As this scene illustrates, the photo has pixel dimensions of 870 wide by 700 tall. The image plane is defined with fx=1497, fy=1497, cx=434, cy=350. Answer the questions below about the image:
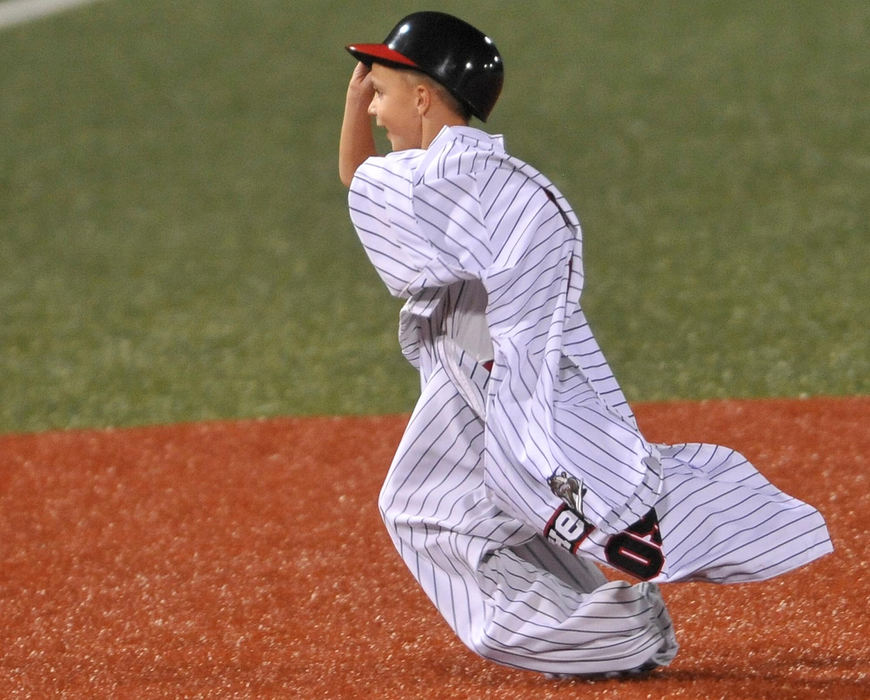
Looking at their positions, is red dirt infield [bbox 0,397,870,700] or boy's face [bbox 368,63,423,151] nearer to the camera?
boy's face [bbox 368,63,423,151]

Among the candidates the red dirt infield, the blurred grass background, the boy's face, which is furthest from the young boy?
the blurred grass background

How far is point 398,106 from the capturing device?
2.53m

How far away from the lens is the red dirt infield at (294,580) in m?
2.72

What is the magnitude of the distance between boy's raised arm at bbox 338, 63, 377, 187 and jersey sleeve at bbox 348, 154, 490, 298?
238 mm

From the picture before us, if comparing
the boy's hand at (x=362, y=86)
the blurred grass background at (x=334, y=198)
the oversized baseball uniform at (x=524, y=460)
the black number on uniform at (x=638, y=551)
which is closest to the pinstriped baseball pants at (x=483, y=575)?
the oversized baseball uniform at (x=524, y=460)

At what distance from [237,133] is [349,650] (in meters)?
6.08

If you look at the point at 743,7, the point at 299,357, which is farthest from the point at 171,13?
the point at 299,357

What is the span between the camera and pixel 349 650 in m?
2.92

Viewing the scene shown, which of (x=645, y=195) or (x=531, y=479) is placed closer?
(x=531, y=479)

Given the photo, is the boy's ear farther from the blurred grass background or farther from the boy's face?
the blurred grass background

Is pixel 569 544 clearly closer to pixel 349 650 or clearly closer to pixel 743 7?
pixel 349 650

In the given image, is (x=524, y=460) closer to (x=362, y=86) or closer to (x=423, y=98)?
(x=423, y=98)

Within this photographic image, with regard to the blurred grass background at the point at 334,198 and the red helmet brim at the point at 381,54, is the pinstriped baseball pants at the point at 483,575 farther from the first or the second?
the blurred grass background at the point at 334,198

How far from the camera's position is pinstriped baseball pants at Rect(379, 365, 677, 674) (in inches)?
97.4
